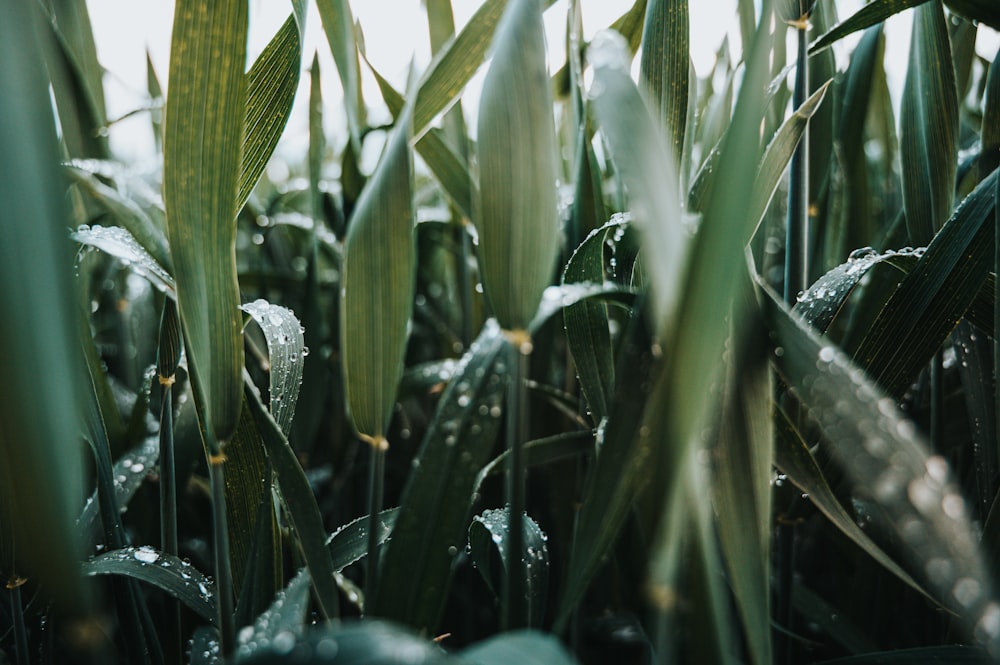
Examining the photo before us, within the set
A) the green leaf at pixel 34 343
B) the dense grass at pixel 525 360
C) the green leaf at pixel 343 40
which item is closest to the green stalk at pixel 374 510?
the dense grass at pixel 525 360

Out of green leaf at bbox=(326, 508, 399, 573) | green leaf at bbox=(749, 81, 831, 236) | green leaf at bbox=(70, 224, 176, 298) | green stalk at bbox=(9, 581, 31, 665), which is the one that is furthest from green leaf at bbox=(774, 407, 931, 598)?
green stalk at bbox=(9, 581, 31, 665)

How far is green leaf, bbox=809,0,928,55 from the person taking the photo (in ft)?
1.28

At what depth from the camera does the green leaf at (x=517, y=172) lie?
0.83 ft

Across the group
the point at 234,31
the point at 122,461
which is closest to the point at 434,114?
the point at 234,31

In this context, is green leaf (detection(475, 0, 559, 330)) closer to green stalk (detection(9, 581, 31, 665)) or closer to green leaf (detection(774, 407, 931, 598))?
green leaf (detection(774, 407, 931, 598))

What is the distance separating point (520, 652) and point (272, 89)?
0.99 ft

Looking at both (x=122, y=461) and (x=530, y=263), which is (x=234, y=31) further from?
(x=122, y=461)

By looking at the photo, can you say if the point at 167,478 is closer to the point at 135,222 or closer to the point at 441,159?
the point at 135,222

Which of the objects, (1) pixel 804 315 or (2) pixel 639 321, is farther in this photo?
(1) pixel 804 315

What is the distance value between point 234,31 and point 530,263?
0.16 metres

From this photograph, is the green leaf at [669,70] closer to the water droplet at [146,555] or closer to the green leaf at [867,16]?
the green leaf at [867,16]

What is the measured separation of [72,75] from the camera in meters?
0.50

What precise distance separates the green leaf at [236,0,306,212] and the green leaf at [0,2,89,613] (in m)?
0.13

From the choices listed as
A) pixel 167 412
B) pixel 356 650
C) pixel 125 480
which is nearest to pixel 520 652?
pixel 356 650
